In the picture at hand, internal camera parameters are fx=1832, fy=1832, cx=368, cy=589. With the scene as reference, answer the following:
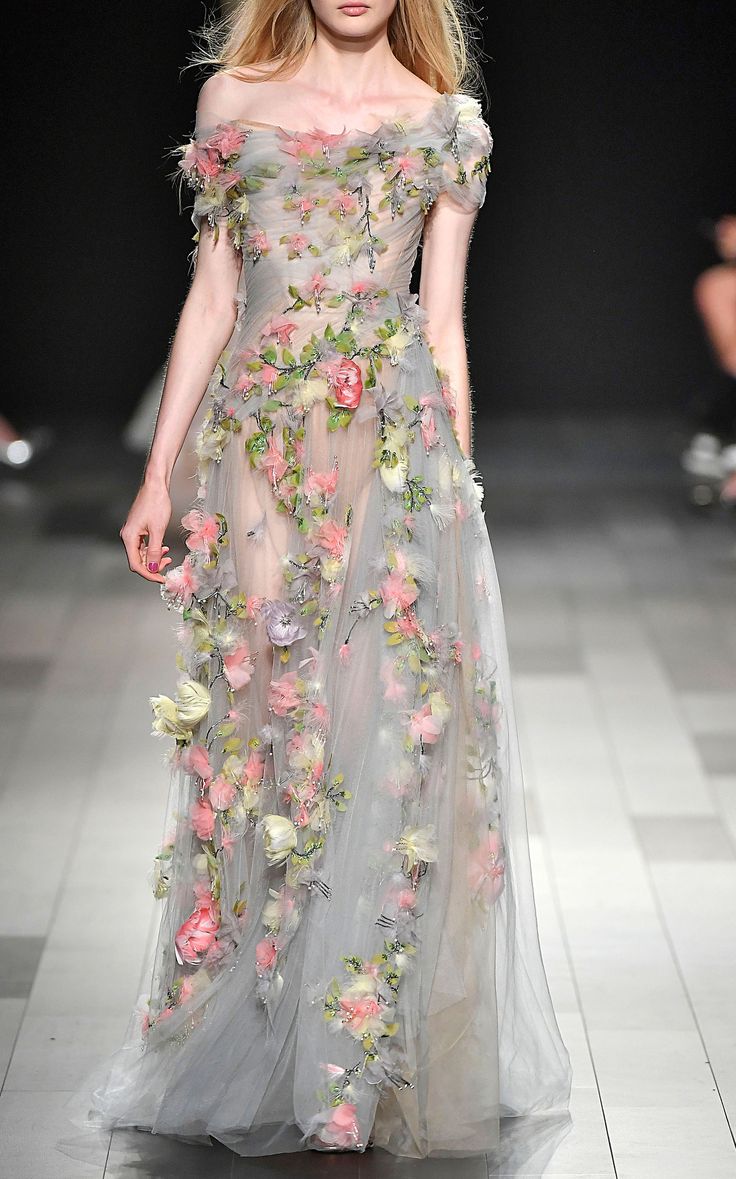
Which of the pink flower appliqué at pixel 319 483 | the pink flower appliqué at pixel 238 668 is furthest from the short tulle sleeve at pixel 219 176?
the pink flower appliqué at pixel 238 668

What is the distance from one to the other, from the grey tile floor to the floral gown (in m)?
0.12

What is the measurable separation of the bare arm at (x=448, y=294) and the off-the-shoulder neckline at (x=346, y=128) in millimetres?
122

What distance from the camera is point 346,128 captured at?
2.37m

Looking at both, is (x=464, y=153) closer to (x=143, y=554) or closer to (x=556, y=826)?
(x=143, y=554)

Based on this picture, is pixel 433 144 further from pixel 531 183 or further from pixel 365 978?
pixel 531 183

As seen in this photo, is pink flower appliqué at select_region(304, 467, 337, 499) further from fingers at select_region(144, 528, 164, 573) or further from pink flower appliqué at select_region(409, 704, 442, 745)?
pink flower appliqué at select_region(409, 704, 442, 745)

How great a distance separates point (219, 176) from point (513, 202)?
8.50 metres

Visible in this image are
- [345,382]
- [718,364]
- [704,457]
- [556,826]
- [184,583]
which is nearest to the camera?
[345,382]

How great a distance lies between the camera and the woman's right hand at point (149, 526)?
240cm

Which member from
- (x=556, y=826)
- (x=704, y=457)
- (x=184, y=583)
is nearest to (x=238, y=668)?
(x=184, y=583)

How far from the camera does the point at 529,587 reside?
6.42 m

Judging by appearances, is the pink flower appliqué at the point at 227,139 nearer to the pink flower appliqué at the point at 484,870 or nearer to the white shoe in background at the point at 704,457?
the pink flower appliqué at the point at 484,870

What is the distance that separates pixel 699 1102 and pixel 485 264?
8494 mm

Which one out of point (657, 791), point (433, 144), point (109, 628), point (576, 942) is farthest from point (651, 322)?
point (433, 144)
